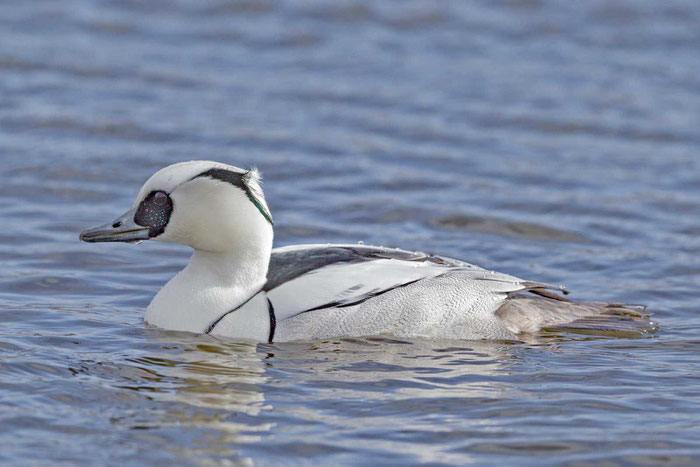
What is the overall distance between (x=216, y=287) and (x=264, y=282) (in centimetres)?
36

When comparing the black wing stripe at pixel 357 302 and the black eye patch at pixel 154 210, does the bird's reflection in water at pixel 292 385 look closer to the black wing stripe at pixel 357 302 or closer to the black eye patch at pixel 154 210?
the black wing stripe at pixel 357 302

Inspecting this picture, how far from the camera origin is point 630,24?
20.4 metres

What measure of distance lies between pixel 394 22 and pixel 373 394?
13.2m

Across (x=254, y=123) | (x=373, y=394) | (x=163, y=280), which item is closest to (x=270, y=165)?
(x=254, y=123)

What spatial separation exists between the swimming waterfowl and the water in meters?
0.18

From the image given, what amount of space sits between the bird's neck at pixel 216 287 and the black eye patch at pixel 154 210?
0.48 metres

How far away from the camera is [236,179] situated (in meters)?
9.05

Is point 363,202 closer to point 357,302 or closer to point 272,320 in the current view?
point 357,302

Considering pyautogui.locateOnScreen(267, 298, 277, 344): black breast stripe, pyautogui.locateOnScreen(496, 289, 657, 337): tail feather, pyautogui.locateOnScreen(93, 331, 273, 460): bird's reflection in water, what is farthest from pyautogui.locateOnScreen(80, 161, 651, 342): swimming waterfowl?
pyautogui.locateOnScreen(93, 331, 273, 460): bird's reflection in water

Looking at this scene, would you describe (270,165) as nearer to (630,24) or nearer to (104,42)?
(104,42)

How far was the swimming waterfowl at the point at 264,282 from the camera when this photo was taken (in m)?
9.00

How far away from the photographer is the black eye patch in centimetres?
902

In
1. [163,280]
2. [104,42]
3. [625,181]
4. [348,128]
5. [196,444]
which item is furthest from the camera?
[104,42]

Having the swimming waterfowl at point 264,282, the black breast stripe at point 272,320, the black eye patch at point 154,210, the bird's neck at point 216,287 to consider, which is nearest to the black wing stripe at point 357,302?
the swimming waterfowl at point 264,282
